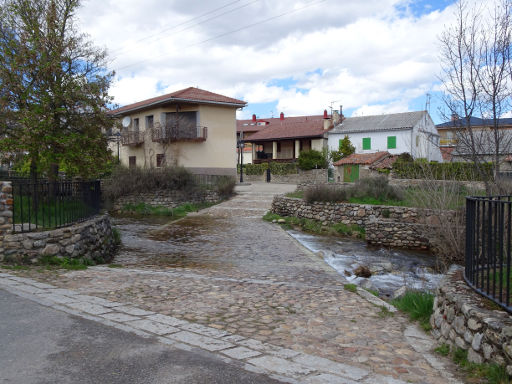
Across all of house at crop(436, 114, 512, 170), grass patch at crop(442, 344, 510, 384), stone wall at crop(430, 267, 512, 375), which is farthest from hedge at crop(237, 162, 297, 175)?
grass patch at crop(442, 344, 510, 384)

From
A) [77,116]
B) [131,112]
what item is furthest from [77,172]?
[131,112]

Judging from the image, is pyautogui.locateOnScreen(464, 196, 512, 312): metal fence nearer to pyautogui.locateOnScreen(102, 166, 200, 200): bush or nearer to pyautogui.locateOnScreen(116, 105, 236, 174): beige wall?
pyautogui.locateOnScreen(102, 166, 200, 200): bush

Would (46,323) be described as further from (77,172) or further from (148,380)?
(77,172)

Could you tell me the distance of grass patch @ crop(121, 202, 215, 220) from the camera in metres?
23.2

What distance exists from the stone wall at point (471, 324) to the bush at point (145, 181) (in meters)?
21.2

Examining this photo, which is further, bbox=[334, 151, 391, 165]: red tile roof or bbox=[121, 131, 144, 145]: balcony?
bbox=[334, 151, 391, 165]: red tile roof

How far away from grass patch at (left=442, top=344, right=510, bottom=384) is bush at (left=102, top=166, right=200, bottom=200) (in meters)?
22.0

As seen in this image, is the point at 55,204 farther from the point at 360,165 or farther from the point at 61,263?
the point at 360,165

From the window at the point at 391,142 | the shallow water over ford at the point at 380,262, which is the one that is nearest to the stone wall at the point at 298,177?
the window at the point at 391,142

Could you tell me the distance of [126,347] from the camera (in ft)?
14.2

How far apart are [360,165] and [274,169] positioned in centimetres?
1073

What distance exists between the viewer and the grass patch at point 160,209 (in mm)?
23156

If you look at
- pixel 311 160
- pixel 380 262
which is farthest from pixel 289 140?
pixel 380 262

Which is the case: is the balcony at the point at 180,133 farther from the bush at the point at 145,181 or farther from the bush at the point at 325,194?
the bush at the point at 325,194
